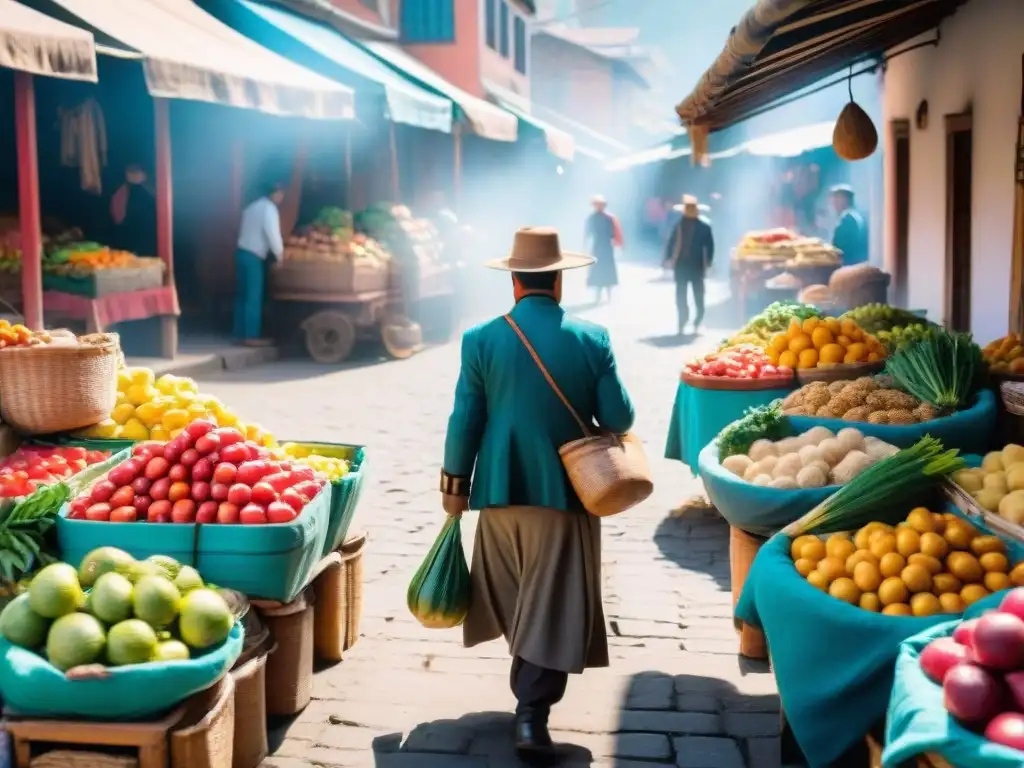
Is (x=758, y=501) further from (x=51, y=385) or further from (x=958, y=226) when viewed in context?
(x=958, y=226)

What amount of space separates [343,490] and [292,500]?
544mm

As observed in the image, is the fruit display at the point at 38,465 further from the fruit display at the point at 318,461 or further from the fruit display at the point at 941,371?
the fruit display at the point at 941,371

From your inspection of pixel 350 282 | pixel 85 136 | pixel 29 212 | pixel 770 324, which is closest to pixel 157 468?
→ pixel 770 324

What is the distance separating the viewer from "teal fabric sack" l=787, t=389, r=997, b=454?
6723 millimetres

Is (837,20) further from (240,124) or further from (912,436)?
(240,124)

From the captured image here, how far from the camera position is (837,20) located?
803 centimetres

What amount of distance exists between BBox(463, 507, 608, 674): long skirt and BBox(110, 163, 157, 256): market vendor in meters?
11.9

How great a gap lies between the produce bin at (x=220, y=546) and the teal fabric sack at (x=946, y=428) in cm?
307

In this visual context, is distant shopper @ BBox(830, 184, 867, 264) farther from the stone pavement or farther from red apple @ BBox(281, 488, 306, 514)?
red apple @ BBox(281, 488, 306, 514)

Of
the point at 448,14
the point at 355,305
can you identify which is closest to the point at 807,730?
the point at 355,305

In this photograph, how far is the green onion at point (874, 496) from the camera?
4.93 meters

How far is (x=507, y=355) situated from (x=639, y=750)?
153 cm

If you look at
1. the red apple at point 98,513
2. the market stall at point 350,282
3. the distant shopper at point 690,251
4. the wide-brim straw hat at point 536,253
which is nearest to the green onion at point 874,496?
the wide-brim straw hat at point 536,253

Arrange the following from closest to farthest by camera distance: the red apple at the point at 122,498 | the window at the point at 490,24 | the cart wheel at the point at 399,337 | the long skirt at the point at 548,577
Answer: the long skirt at the point at 548,577
the red apple at the point at 122,498
the cart wheel at the point at 399,337
the window at the point at 490,24
